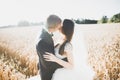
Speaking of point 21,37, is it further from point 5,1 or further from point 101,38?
point 101,38

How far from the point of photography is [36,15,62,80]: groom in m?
2.99

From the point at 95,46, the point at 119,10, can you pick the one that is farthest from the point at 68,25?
the point at 119,10

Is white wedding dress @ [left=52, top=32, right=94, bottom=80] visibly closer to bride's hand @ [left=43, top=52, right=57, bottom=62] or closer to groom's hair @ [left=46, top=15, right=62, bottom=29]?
bride's hand @ [left=43, top=52, right=57, bottom=62]

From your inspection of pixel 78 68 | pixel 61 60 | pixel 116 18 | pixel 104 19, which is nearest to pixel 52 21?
pixel 61 60

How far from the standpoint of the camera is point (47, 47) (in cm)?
301

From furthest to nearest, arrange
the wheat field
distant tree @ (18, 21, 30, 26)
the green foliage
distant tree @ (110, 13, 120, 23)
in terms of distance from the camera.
Answer: distant tree @ (110, 13, 120, 23) → the green foliage → distant tree @ (18, 21, 30, 26) → the wheat field

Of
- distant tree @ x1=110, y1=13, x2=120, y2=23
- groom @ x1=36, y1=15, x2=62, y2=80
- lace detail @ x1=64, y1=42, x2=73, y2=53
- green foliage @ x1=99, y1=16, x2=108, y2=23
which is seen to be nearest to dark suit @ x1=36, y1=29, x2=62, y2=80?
groom @ x1=36, y1=15, x2=62, y2=80

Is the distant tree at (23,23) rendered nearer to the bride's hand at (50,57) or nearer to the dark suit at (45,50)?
the dark suit at (45,50)

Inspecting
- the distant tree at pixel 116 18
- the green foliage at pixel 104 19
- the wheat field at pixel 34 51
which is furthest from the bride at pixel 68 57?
the distant tree at pixel 116 18

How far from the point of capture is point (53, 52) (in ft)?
10.1

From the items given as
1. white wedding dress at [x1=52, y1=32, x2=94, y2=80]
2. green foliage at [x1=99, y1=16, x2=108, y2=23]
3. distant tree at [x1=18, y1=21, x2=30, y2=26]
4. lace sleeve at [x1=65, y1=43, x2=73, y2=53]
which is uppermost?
distant tree at [x1=18, y1=21, x2=30, y2=26]

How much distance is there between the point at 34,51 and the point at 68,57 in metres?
0.34

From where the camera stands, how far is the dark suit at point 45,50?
298 centimetres

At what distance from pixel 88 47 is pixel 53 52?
0.60m
